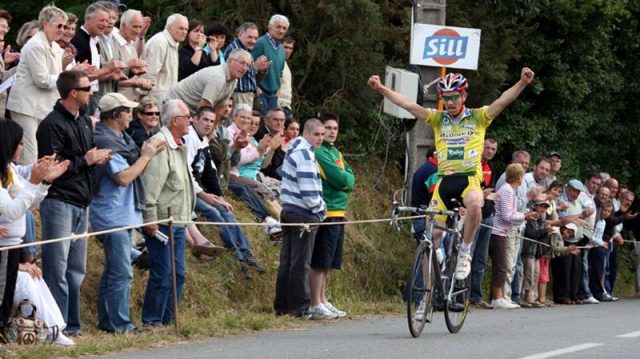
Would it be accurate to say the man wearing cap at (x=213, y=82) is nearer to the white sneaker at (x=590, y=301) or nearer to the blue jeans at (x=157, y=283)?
the blue jeans at (x=157, y=283)

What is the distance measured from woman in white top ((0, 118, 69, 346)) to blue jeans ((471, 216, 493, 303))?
9.53 metres

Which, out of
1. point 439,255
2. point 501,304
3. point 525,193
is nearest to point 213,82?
point 439,255

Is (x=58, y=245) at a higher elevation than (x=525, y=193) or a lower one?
lower

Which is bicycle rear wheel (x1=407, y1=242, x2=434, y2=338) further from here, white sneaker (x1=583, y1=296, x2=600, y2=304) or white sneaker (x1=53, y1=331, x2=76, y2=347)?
white sneaker (x1=583, y1=296, x2=600, y2=304)

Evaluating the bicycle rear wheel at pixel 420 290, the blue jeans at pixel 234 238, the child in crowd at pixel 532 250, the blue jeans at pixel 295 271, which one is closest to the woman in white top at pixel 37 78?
the blue jeans at pixel 234 238

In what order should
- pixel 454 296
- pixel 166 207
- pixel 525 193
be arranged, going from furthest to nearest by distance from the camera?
1. pixel 525 193
2. pixel 454 296
3. pixel 166 207

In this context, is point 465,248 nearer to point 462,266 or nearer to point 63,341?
point 462,266

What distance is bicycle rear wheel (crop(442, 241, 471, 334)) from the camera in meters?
14.9

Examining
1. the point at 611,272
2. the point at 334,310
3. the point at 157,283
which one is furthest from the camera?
the point at 611,272

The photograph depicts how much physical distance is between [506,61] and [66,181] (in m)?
15.2

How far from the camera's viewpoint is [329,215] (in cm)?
1728

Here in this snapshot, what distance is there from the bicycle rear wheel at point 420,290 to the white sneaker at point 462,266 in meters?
0.71

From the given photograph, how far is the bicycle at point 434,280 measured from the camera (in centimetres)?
1424

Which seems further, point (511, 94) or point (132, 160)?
point (511, 94)
